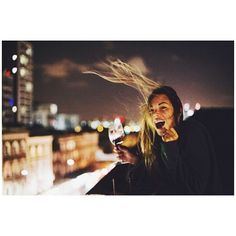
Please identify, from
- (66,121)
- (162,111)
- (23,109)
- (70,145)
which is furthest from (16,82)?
(162,111)

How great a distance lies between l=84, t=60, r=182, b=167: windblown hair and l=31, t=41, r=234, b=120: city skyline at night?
4 centimetres

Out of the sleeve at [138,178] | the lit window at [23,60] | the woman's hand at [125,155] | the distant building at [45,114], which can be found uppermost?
the lit window at [23,60]

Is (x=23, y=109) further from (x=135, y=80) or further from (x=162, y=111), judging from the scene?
(x=162, y=111)

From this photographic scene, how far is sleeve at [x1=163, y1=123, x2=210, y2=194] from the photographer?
2.96 m

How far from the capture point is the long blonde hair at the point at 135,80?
9.76 feet

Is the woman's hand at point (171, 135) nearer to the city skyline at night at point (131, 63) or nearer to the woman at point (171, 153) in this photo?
the woman at point (171, 153)

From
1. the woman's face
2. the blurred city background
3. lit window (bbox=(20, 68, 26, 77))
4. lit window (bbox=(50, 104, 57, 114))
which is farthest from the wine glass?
lit window (bbox=(20, 68, 26, 77))

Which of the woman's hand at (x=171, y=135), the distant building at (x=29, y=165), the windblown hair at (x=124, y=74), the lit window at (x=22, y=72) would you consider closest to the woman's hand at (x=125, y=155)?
the woman's hand at (x=171, y=135)

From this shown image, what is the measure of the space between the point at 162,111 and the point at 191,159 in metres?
0.45

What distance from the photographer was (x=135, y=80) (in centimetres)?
298

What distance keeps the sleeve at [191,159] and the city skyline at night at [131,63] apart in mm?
251

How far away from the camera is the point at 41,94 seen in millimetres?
2977

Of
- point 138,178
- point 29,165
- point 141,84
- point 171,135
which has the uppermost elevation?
point 141,84
